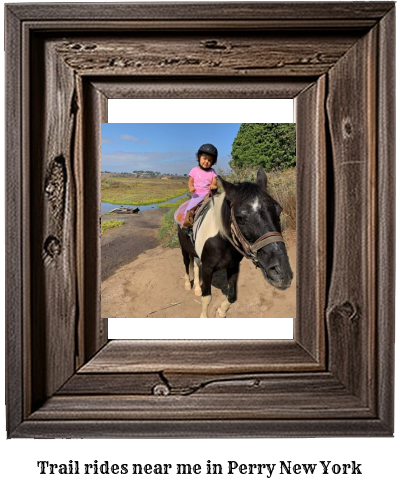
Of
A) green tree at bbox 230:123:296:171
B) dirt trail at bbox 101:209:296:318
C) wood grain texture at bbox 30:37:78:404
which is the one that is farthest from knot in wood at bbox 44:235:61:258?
green tree at bbox 230:123:296:171

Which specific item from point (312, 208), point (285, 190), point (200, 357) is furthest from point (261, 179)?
point (200, 357)

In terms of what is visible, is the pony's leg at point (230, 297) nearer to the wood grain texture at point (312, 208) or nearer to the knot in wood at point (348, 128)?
the wood grain texture at point (312, 208)

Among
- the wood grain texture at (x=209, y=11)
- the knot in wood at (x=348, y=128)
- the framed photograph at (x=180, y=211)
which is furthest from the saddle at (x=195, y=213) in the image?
the wood grain texture at (x=209, y=11)

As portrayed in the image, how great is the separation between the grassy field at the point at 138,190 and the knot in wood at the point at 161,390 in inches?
26.8

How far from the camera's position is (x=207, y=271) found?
1.50m

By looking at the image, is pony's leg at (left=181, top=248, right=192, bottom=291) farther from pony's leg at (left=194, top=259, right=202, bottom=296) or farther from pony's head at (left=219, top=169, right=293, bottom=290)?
pony's head at (left=219, top=169, right=293, bottom=290)

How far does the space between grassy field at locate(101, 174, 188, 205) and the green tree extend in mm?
252

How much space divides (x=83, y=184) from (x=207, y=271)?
22.7 inches

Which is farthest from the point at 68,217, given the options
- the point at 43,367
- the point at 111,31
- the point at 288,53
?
the point at 288,53

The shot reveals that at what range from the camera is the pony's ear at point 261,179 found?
4.59ft

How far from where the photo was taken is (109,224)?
142cm

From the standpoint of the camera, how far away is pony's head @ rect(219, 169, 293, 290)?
139 cm

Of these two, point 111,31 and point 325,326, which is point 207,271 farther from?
point 111,31

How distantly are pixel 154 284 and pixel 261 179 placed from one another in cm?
57
